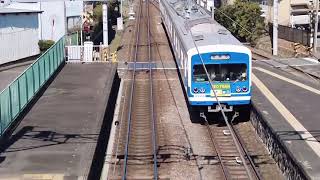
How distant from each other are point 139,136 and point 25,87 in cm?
393

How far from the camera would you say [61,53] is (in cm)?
2767

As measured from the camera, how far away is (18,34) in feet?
103

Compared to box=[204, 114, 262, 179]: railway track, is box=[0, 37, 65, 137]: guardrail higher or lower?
higher

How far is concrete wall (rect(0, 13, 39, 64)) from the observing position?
30.2 metres

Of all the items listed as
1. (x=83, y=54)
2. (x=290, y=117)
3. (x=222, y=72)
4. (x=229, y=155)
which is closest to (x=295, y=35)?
(x=83, y=54)

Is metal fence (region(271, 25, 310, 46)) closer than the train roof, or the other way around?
the train roof

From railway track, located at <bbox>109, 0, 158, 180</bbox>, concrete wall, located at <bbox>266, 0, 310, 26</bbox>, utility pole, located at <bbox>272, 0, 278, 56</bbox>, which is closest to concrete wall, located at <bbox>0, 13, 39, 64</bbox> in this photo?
railway track, located at <bbox>109, 0, 158, 180</bbox>

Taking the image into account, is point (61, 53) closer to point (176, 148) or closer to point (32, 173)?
point (176, 148)

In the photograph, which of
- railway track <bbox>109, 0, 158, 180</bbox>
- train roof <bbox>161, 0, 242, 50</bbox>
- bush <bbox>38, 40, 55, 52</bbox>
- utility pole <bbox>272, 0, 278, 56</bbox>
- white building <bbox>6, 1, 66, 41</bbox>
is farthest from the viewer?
white building <bbox>6, 1, 66, 41</bbox>

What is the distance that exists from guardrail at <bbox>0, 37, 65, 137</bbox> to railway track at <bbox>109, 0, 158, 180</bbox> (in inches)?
122

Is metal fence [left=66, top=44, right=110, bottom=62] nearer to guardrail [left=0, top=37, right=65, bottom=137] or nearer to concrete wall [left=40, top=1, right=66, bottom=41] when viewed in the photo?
guardrail [left=0, top=37, right=65, bottom=137]

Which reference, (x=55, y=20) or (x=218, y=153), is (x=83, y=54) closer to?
(x=55, y=20)

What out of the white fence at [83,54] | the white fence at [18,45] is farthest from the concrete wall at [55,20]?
the white fence at [83,54]

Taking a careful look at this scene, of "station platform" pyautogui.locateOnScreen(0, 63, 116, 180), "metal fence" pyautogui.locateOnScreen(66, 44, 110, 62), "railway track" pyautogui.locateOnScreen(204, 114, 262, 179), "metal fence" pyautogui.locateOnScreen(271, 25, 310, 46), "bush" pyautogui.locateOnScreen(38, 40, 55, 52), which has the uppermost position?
"metal fence" pyautogui.locateOnScreen(271, 25, 310, 46)
